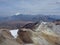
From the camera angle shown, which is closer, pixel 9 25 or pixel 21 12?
pixel 9 25

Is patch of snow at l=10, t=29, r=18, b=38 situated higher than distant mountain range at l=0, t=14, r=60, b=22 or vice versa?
distant mountain range at l=0, t=14, r=60, b=22

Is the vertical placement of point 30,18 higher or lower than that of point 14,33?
higher

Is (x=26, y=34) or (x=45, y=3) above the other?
(x=45, y=3)

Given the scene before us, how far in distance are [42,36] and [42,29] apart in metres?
0.16

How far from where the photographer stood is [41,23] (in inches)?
98.0

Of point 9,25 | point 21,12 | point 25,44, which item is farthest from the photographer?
point 21,12

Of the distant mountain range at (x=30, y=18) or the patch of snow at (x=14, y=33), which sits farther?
the distant mountain range at (x=30, y=18)

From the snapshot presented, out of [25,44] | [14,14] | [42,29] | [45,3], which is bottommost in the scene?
[25,44]

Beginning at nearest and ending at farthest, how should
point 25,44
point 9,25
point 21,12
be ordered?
point 25,44, point 9,25, point 21,12

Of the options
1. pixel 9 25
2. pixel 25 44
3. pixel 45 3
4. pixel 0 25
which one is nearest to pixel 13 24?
pixel 9 25

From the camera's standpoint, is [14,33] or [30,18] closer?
[14,33]

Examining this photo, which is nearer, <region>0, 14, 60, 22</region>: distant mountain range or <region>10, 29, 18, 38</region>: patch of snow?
<region>10, 29, 18, 38</region>: patch of snow

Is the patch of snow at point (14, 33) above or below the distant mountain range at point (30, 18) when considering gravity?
below

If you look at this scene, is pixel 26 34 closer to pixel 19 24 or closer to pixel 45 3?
pixel 19 24
